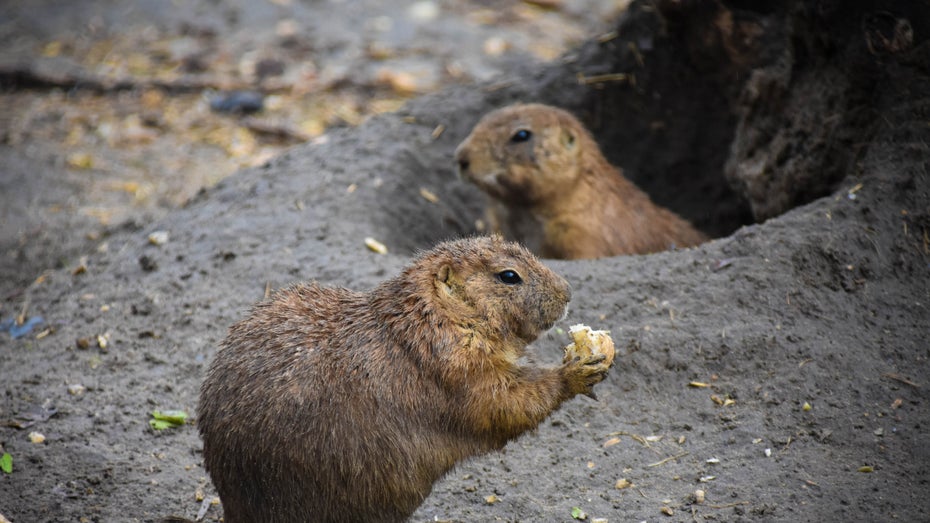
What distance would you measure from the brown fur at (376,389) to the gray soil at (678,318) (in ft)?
1.55

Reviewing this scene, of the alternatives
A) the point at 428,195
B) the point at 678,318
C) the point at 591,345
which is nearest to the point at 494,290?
the point at 591,345

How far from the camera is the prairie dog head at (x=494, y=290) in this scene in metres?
4.07

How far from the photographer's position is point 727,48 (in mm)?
7297

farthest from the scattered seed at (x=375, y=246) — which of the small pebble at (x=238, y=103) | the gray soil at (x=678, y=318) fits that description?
the small pebble at (x=238, y=103)

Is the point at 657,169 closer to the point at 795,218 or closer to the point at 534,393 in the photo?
the point at 795,218

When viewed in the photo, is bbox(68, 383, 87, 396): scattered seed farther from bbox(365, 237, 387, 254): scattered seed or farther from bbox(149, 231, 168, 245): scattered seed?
bbox(365, 237, 387, 254): scattered seed

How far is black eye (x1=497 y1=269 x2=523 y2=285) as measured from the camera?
4.17 metres

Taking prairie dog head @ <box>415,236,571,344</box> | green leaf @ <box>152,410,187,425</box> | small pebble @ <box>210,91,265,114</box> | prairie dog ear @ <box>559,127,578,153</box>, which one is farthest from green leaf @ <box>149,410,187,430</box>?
small pebble @ <box>210,91,265,114</box>

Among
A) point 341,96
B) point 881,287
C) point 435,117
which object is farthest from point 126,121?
point 881,287

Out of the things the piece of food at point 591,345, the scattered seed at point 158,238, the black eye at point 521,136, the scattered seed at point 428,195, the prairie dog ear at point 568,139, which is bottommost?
the scattered seed at point 428,195

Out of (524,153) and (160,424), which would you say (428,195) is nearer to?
(524,153)

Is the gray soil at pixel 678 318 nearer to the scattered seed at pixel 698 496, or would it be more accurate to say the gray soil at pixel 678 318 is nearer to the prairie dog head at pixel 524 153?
the scattered seed at pixel 698 496

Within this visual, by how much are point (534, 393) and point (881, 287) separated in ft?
7.42

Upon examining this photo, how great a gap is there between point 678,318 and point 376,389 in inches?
83.4
